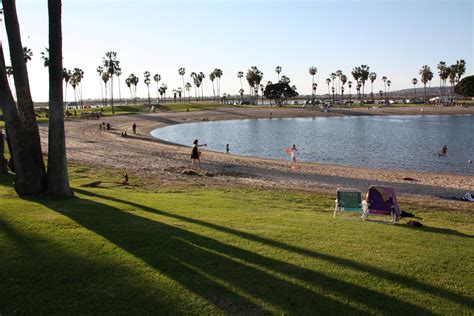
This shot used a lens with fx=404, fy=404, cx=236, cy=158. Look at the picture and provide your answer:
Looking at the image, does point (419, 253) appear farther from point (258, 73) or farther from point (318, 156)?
point (258, 73)

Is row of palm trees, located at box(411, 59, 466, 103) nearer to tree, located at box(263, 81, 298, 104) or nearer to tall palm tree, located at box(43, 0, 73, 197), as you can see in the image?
tree, located at box(263, 81, 298, 104)

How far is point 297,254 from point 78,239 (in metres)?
4.03

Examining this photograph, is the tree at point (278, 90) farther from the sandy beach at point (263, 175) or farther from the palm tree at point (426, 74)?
the sandy beach at point (263, 175)

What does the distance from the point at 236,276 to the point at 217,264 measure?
52 centimetres

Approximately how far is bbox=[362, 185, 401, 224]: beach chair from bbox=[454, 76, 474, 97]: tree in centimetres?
15070

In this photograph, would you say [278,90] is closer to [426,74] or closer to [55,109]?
[426,74]

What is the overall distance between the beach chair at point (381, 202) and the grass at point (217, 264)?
0.75 m

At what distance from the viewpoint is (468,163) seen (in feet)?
110

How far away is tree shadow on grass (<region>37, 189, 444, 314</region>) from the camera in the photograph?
18.1 ft

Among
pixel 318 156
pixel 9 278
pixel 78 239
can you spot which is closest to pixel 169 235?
pixel 78 239

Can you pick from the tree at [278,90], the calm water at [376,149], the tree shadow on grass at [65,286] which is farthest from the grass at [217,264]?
the tree at [278,90]

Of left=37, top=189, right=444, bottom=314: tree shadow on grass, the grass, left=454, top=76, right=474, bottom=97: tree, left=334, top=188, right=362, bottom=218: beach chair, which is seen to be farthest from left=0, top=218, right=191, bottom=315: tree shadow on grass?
left=454, top=76, right=474, bottom=97: tree

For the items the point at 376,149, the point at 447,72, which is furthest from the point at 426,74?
the point at 376,149

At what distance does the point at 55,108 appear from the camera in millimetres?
10633
